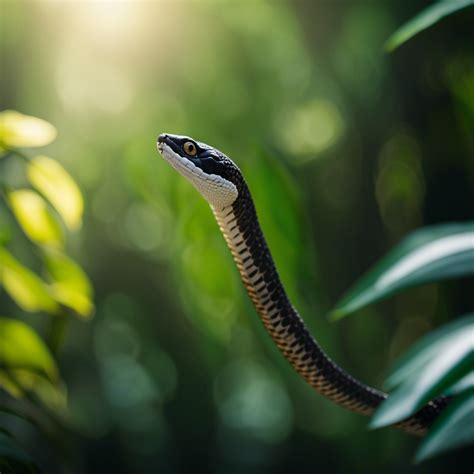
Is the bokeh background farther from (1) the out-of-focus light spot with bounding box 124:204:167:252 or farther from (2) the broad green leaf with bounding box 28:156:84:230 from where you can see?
(2) the broad green leaf with bounding box 28:156:84:230

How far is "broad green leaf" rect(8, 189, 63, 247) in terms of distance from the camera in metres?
0.75

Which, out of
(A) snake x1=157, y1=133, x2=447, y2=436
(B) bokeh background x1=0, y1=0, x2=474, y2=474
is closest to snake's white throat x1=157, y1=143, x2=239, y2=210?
(A) snake x1=157, y1=133, x2=447, y2=436

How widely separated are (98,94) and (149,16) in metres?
0.39

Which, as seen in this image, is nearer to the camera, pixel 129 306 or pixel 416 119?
pixel 416 119

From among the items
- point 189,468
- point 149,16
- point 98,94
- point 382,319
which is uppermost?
point 149,16

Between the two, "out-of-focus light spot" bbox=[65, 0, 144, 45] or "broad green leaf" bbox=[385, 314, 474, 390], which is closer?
"broad green leaf" bbox=[385, 314, 474, 390]

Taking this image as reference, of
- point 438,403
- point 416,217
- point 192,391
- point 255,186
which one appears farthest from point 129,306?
point 438,403

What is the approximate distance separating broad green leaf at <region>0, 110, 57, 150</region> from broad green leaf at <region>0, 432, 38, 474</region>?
0.95ft

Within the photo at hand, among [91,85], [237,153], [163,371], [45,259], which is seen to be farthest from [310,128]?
[45,259]

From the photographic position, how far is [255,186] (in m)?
0.98

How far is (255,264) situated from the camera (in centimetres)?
64

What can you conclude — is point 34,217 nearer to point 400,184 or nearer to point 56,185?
point 56,185

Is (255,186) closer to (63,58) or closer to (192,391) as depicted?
(192,391)

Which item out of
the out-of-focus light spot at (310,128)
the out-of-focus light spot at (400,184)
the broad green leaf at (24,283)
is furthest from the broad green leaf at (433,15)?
the out-of-focus light spot at (310,128)
